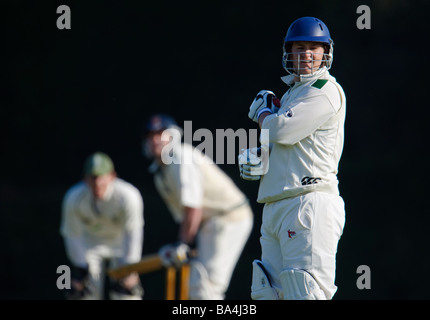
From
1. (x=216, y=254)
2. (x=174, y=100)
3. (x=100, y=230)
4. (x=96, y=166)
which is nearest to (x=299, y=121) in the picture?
(x=216, y=254)

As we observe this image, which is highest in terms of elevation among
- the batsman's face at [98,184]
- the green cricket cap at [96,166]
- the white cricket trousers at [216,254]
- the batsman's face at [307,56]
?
the batsman's face at [307,56]

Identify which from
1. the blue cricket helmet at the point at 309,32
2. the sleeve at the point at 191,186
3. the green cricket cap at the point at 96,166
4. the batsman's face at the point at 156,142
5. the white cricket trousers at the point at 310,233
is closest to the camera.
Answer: the white cricket trousers at the point at 310,233

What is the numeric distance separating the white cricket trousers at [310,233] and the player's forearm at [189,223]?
2.01m

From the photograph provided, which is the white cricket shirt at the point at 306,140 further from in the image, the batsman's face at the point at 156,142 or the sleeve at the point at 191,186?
the batsman's face at the point at 156,142

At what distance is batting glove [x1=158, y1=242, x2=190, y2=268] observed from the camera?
227 inches

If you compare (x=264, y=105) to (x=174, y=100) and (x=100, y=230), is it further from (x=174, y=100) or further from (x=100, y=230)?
(x=174, y=100)

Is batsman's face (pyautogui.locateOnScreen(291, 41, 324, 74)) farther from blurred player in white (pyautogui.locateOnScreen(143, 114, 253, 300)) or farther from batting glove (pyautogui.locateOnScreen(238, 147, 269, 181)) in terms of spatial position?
blurred player in white (pyautogui.locateOnScreen(143, 114, 253, 300))

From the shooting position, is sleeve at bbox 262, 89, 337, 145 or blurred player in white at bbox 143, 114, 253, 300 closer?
sleeve at bbox 262, 89, 337, 145

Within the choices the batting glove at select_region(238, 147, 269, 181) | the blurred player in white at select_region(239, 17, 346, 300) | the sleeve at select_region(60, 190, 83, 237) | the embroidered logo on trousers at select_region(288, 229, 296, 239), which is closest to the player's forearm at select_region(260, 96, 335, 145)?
the blurred player in white at select_region(239, 17, 346, 300)

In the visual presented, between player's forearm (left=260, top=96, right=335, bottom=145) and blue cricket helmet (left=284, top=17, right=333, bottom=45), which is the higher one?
blue cricket helmet (left=284, top=17, right=333, bottom=45)

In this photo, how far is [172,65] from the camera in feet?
26.3

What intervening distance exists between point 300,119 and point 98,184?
2940mm

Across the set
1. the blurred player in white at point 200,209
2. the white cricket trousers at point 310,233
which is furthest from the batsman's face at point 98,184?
the white cricket trousers at point 310,233

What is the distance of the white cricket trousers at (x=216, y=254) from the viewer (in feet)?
19.1
